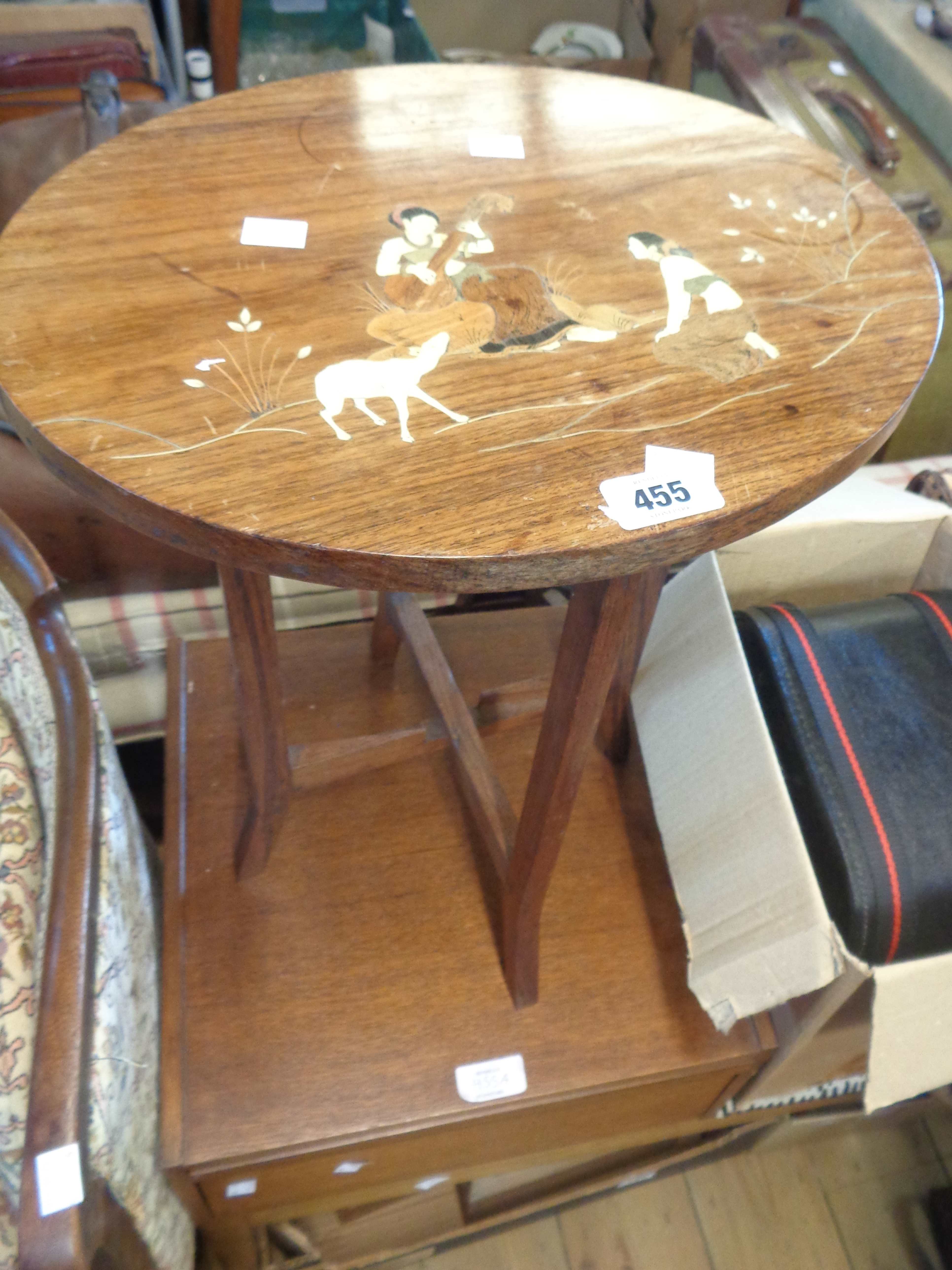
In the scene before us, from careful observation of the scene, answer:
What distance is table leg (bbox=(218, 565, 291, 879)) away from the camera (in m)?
0.80

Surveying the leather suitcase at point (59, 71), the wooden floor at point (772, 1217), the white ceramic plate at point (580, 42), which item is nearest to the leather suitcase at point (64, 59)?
the leather suitcase at point (59, 71)

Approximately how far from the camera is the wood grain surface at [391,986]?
3.07 feet

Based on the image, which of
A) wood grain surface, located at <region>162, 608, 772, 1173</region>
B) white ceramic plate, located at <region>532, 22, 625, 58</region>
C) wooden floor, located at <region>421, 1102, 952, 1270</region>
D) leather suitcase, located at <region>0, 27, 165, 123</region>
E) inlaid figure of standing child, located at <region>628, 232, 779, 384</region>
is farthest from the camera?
white ceramic plate, located at <region>532, 22, 625, 58</region>

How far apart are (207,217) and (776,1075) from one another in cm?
105

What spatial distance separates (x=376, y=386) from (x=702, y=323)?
254 mm

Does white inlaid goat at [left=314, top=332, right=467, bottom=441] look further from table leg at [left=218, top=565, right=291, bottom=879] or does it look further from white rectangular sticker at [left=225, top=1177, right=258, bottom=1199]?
white rectangular sticker at [left=225, top=1177, right=258, bottom=1199]

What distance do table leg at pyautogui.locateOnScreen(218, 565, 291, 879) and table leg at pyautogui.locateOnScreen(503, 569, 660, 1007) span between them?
0.26m

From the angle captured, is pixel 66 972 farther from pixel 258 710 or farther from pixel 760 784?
pixel 760 784

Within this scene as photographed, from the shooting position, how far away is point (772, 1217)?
1190 mm

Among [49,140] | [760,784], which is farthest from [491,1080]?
[49,140]

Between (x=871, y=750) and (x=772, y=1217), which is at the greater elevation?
(x=871, y=750)

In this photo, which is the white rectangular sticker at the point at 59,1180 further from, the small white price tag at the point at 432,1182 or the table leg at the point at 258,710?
the small white price tag at the point at 432,1182

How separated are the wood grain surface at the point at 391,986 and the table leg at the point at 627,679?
0.10 ft

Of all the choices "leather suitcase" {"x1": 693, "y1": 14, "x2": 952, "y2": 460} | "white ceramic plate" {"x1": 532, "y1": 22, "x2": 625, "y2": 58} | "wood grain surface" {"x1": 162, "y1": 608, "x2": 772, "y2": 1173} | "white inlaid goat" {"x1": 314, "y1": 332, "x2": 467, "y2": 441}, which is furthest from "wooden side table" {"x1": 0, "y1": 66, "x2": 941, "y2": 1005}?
"white ceramic plate" {"x1": 532, "y1": 22, "x2": 625, "y2": 58}
